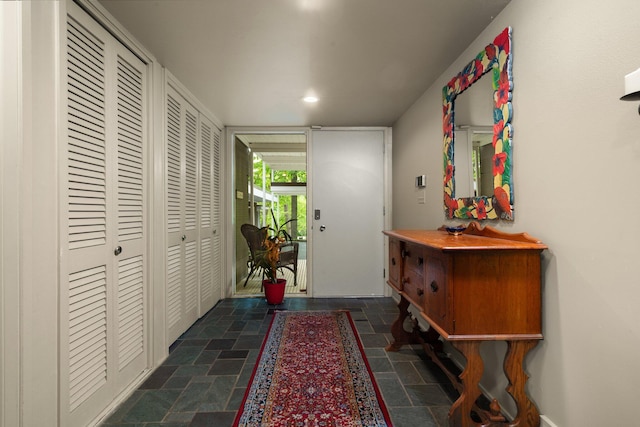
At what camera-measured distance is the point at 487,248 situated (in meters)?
1.25

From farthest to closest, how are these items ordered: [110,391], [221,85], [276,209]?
1. [276,209]
2. [221,85]
3. [110,391]

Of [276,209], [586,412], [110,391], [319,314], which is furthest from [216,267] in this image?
[276,209]

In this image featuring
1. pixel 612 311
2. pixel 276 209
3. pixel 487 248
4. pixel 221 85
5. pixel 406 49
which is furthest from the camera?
pixel 276 209

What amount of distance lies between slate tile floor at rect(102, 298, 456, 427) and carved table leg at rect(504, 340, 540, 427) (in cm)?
38

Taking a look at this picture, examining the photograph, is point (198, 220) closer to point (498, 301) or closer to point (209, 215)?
Answer: point (209, 215)

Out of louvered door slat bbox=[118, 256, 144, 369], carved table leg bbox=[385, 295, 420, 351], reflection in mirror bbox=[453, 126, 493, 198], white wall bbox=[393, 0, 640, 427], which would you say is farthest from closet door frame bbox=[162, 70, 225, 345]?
white wall bbox=[393, 0, 640, 427]

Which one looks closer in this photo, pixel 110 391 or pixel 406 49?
pixel 110 391

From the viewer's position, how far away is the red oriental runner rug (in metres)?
1.53

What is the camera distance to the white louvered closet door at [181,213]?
2.38 m

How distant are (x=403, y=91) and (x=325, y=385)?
2489 mm

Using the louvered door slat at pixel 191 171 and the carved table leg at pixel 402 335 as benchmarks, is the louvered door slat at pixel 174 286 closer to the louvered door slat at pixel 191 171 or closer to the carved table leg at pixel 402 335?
the louvered door slat at pixel 191 171

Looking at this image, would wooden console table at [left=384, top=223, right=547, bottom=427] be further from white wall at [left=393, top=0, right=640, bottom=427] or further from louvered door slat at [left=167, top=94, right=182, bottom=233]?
louvered door slat at [left=167, top=94, right=182, bottom=233]

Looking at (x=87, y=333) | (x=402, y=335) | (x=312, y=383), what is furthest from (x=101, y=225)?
(x=402, y=335)

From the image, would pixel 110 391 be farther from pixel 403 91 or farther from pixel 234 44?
pixel 403 91
